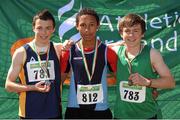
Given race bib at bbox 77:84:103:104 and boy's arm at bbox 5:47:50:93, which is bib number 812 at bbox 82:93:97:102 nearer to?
race bib at bbox 77:84:103:104

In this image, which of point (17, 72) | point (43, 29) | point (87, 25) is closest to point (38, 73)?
point (17, 72)

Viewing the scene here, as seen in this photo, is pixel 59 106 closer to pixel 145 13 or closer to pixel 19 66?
pixel 19 66

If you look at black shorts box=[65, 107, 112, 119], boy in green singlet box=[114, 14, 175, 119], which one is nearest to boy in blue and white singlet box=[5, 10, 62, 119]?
black shorts box=[65, 107, 112, 119]

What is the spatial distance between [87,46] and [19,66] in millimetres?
623

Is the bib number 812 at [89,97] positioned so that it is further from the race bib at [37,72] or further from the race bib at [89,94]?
the race bib at [37,72]

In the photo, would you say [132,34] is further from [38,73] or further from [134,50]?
[38,73]

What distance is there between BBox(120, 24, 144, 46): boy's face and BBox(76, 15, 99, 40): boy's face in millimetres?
269


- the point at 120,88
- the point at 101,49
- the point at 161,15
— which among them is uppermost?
the point at 161,15

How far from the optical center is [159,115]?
379cm

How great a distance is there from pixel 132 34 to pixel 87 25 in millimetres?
402

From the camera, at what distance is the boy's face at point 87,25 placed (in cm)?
373

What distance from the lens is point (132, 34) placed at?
3631 millimetres

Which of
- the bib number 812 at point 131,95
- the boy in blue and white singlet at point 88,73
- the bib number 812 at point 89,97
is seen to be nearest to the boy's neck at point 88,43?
the boy in blue and white singlet at point 88,73

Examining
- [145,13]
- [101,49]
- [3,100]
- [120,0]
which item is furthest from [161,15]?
[3,100]
